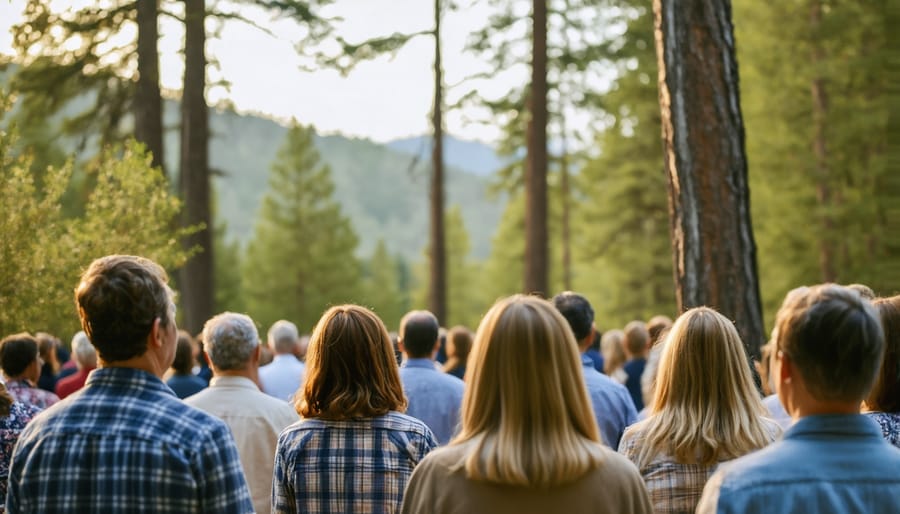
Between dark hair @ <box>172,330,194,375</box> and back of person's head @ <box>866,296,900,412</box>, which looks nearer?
back of person's head @ <box>866,296,900,412</box>

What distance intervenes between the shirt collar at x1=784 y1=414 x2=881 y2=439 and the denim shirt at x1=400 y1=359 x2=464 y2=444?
450 cm

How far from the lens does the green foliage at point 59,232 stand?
1162 cm

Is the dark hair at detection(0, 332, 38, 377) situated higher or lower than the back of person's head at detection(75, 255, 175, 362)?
lower

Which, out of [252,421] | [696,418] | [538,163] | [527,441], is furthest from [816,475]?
[538,163]

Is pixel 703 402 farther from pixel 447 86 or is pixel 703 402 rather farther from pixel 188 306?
pixel 447 86

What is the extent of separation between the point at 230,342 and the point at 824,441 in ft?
15.0

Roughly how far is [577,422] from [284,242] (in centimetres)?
5565

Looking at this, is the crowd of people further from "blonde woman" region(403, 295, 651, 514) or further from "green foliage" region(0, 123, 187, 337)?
"green foliage" region(0, 123, 187, 337)

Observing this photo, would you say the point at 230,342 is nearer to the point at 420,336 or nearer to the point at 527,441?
the point at 420,336

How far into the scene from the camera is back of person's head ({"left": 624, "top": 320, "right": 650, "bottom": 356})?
36.8 ft

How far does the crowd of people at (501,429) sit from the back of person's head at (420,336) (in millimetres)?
2448

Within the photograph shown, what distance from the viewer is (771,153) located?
31.2 meters

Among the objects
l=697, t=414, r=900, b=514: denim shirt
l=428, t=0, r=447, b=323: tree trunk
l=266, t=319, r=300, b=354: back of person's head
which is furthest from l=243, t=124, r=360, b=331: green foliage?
l=697, t=414, r=900, b=514: denim shirt

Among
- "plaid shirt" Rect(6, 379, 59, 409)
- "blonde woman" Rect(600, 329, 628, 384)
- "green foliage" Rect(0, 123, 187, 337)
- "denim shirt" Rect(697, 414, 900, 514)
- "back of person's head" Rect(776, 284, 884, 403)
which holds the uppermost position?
"green foliage" Rect(0, 123, 187, 337)
